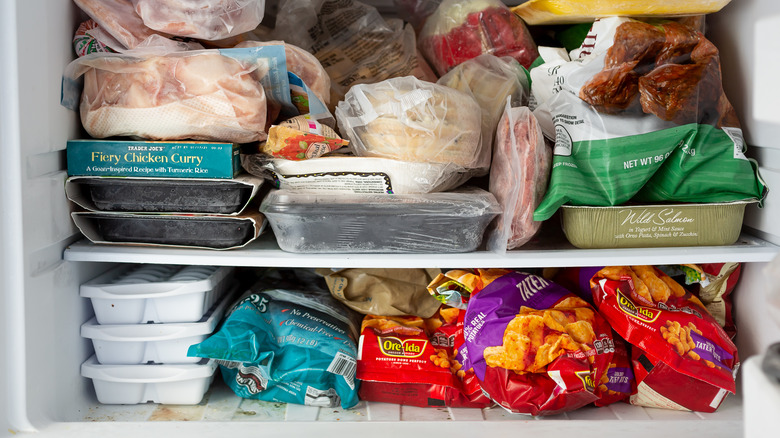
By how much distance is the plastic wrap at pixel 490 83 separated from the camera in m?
1.16

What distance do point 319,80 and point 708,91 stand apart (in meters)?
0.70

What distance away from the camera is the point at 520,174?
1.00 meters

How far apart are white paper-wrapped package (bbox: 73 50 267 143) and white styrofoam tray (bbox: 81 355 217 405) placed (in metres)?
0.43

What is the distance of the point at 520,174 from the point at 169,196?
0.60m

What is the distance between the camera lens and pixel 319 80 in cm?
113

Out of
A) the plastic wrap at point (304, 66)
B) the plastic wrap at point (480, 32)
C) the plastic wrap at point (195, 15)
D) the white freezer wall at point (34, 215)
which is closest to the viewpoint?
the white freezer wall at point (34, 215)

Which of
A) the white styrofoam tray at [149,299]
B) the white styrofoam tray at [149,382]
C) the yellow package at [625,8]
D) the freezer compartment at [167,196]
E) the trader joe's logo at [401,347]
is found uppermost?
the yellow package at [625,8]

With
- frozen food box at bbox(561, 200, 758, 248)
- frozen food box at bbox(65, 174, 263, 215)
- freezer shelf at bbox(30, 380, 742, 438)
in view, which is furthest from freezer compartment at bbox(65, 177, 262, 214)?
frozen food box at bbox(561, 200, 758, 248)

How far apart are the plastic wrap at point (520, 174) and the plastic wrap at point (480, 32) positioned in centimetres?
28

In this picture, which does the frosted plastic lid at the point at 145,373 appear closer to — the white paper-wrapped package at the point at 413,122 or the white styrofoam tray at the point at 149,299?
the white styrofoam tray at the point at 149,299

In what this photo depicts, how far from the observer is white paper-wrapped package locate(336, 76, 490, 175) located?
100 cm

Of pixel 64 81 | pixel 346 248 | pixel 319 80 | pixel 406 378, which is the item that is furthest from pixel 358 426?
pixel 64 81

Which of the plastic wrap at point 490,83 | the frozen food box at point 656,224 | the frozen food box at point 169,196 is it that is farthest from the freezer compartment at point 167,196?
the frozen food box at point 656,224

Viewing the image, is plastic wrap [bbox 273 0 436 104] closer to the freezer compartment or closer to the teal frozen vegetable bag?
the freezer compartment
